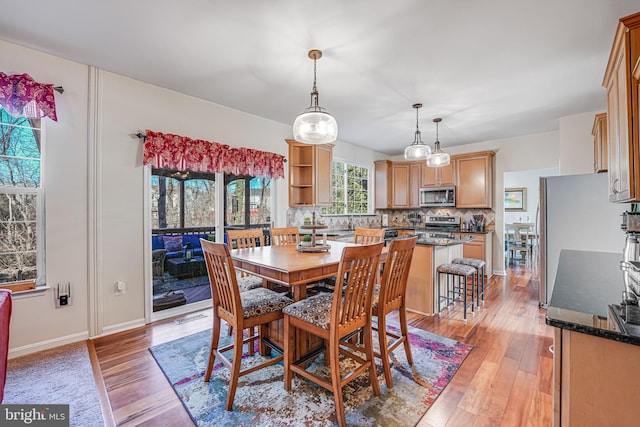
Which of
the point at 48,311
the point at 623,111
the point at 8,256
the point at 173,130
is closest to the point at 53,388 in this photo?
the point at 48,311

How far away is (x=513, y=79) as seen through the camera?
2.87 m

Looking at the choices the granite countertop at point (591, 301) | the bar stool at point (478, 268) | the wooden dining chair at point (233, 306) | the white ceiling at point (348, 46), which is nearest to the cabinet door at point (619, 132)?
the granite countertop at point (591, 301)

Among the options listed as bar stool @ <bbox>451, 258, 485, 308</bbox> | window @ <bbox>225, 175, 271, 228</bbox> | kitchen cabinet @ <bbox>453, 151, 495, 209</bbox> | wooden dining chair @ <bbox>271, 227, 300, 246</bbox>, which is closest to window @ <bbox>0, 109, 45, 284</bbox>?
window @ <bbox>225, 175, 271, 228</bbox>

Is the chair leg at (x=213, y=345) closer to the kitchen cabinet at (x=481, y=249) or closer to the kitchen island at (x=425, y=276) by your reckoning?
the kitchen island at (x=425, y=276)

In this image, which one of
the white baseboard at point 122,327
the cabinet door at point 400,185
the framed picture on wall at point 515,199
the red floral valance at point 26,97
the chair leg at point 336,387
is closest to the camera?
the chair leg at point 336,387

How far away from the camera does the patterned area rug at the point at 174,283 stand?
3250 millimetres

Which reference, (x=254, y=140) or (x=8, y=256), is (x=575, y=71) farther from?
(x=8, y=256)

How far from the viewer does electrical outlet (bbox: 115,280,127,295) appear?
9.28 ft

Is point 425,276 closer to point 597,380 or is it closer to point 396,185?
point 597,380

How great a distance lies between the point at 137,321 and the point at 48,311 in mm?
736

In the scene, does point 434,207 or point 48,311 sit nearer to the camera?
point 48,311

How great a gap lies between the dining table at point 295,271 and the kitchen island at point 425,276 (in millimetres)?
1360
